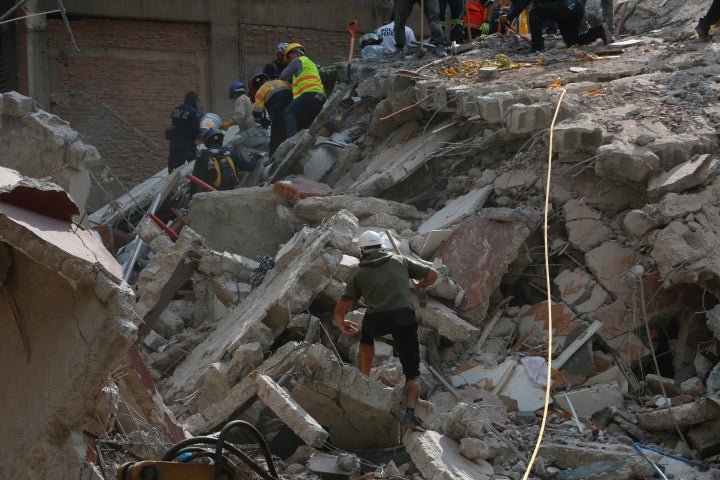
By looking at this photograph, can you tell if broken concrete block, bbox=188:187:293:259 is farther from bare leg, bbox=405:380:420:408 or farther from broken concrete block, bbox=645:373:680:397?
broken concrete block, bbox=645:373:680:397

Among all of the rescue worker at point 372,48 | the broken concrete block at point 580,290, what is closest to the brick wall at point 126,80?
the rescue worker at point 372,48

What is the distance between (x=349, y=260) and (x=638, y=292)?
7.41ft

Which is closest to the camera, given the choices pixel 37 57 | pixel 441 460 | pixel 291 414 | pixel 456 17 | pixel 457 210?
pixel 441 460

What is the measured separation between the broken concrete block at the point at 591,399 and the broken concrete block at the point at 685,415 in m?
0.42

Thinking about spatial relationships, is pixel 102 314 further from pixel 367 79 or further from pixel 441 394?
pixel 367 79

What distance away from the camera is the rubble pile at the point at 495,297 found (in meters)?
7.18

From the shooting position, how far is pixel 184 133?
1552 centimetres

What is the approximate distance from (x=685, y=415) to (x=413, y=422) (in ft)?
5.88

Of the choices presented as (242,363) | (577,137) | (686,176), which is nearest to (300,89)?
(577,137)

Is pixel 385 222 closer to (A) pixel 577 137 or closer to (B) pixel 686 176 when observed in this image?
(A) pixel 577 137

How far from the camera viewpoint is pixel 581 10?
12.6m

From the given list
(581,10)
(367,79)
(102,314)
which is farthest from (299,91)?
(102,314)

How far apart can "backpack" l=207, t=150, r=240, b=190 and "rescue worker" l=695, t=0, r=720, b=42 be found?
5785mm

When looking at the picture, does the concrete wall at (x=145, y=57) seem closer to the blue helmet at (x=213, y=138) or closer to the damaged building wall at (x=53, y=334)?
the blue helmet at (x=213, y=138)
